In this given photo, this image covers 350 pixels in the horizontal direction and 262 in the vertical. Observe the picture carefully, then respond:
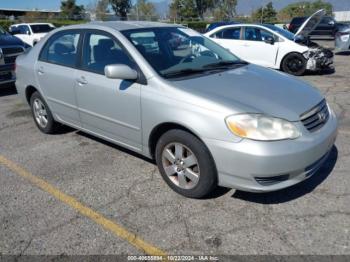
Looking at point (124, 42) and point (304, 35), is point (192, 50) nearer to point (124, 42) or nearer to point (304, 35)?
point (124, 42)

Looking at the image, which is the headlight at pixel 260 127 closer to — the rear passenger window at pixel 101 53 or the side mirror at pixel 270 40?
the rear passenger window at pixel 101 53

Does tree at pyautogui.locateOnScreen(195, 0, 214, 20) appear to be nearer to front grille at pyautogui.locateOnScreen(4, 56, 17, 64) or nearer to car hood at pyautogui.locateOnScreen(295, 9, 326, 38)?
car hood at pyautogui.locateOnScreen(295, 9, 326, 38)

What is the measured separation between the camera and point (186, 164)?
3164 millimetres

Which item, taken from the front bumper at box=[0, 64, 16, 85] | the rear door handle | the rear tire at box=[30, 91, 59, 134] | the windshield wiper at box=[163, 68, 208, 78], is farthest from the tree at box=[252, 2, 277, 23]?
the windshield wiper at box=[163, 68, 208, 78]

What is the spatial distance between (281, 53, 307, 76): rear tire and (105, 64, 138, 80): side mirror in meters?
7.10

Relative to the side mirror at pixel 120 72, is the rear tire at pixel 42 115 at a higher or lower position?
lower

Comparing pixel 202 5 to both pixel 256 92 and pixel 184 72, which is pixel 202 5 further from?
pixel 256 92

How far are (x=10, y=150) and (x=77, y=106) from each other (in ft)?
4.17

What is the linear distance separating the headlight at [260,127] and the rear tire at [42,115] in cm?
310

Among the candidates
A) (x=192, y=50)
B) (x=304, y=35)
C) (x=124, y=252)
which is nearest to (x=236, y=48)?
(x=304, y=35)

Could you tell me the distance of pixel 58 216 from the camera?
308 centimetres

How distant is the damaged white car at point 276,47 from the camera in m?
9.16

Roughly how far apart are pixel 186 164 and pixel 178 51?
53.9 inches

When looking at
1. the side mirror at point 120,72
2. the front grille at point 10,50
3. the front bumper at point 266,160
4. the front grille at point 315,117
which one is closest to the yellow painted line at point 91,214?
the front bumper at point 266,160
